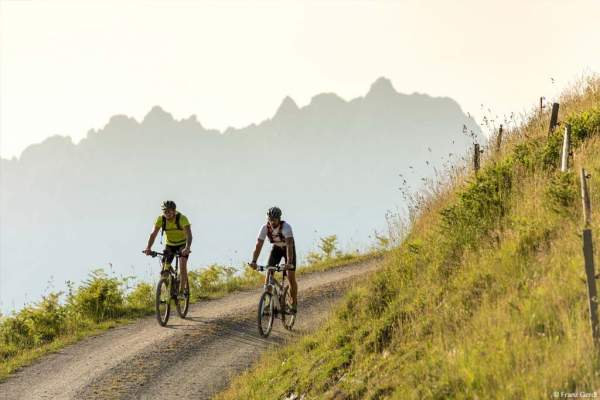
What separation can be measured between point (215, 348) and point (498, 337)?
8.48 metres

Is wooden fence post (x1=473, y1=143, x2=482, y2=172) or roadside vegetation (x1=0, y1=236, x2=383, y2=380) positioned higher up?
wooden fence post (x1=473, y1=143, x2=482, y2=172)

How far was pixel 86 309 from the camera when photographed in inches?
720

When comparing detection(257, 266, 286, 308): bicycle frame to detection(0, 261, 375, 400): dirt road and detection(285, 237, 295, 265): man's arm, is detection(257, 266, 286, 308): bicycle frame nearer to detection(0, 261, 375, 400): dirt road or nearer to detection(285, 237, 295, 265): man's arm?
detection(285, 237, 295, 265): man's arm

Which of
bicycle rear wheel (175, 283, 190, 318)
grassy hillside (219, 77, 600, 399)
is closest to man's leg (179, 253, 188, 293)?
bicycle rear wheel (175, 283, 190, 318)

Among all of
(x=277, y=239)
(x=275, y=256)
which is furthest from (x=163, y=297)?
(x=277, y=239)

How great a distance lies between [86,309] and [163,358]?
550cm

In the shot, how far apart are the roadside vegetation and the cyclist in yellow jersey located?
3.07 metres

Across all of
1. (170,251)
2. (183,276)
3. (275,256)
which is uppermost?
(170,251)

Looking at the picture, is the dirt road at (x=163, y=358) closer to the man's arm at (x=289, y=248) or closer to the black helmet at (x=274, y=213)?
the man's arm at (x=289, y=248)

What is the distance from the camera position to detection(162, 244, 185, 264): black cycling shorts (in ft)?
51.6

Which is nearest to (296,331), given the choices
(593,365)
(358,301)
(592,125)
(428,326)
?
(358,301)

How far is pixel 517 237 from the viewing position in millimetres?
9094

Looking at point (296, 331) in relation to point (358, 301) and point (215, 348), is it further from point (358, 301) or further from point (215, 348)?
point (358, 301)

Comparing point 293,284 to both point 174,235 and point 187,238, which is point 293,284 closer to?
point 187,238
